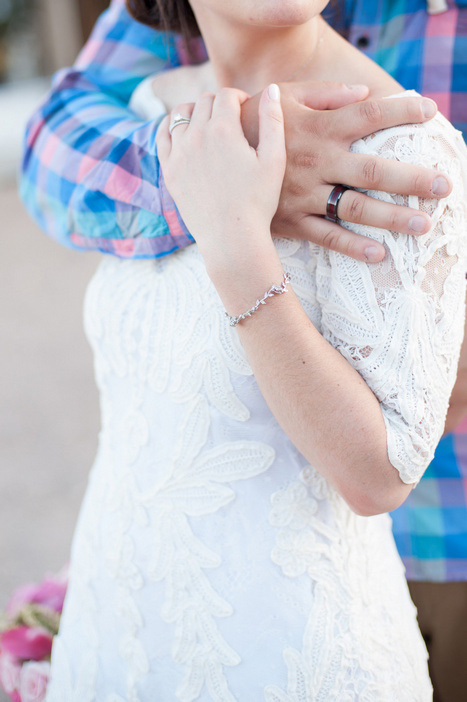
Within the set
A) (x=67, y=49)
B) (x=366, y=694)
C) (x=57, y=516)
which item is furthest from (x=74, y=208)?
(x=67, y=49)

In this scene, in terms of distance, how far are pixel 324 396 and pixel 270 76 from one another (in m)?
0.57

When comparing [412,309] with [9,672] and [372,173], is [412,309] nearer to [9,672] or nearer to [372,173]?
[372,173]

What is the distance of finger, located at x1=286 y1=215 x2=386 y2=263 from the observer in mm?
762

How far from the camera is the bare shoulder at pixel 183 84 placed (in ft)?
3.93

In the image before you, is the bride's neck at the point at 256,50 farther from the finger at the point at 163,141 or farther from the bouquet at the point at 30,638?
the bouquet at the point at 30,638

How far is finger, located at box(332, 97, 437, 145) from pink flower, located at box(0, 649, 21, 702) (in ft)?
3.85

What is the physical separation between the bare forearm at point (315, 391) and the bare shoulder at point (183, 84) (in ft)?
1.82

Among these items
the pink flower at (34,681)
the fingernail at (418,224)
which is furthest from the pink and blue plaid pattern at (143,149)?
the pink flower at (34,681)

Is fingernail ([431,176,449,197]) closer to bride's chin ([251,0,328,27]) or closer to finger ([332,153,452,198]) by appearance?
finger ([332,153,452,198])

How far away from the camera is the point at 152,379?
3.14 ft

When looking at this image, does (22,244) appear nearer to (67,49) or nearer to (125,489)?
(67,49)

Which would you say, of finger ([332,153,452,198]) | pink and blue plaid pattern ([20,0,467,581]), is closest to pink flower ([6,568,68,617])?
pink and blue plaid pattern ([20,0,467,581])

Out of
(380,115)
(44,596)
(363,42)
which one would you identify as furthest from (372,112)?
(44,596)

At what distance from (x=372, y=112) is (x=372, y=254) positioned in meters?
0.17
